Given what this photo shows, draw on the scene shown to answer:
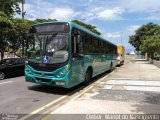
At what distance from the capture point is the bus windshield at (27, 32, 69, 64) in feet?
31.4

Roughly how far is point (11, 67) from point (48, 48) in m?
7.20

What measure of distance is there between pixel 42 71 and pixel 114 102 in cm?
335

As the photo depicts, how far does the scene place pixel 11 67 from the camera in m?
16.1

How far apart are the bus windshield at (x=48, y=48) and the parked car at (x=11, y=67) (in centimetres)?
592

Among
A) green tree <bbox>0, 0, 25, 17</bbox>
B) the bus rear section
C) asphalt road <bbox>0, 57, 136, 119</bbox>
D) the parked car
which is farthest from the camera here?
the bus rear section

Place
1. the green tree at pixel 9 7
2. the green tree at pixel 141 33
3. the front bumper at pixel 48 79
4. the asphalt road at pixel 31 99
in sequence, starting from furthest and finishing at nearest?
the green tree at pixel 141 33, the green tree at pixel 9 7, the front bumper at pixel 48 79, the asphalt road at pixel 31 99

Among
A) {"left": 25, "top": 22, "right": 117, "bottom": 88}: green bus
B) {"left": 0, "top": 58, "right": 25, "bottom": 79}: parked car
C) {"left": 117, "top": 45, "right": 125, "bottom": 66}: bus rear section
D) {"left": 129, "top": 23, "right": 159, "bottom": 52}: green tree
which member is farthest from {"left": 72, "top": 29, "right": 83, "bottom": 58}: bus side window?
{"left": 129, "top": 23, "right": 159, "bottom": 52}: green tree

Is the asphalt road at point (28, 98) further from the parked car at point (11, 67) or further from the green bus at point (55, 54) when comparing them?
the parked car at point (11, 67)

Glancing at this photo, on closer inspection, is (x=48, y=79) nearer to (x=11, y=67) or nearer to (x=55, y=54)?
(x=55, y=54)

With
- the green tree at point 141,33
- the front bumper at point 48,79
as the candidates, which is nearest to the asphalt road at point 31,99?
the front bumper at point 48,79

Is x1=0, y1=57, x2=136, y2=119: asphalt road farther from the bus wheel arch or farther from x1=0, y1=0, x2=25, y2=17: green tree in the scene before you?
x1=0, y1=0, x2=25, y2=17: green tree

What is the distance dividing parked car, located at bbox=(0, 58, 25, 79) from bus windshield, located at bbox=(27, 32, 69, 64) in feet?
19.4

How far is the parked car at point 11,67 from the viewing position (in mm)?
15531

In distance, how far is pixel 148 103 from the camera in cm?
820
